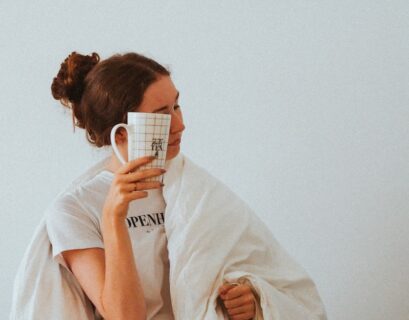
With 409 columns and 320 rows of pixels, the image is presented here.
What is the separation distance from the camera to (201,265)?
127cm

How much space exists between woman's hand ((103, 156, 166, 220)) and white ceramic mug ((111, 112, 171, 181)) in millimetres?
11

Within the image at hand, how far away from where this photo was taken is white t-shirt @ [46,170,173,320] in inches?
48.2

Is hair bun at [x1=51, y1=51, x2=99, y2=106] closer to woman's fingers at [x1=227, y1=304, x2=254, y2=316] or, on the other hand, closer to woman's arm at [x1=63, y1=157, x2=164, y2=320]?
woman's arm at [x1=63, y1=157, x2=164, y2=320]

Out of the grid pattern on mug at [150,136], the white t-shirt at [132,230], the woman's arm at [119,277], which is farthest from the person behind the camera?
the white t-shirt at [132,230]

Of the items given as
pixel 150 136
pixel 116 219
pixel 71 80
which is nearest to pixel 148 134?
pixel 150 136

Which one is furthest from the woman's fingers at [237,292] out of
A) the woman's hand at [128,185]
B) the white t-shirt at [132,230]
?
the woman's hand at [128,185]

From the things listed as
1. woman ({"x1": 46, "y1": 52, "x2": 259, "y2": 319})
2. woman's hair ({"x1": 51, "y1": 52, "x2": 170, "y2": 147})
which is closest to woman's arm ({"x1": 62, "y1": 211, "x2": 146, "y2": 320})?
woman ({"x1": 46, "y1": 52, "x2": 259, "y2": 319})

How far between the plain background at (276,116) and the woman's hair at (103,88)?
53 centimetres

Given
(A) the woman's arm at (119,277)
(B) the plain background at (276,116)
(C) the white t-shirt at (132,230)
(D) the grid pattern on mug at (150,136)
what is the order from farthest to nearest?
(B) the plain background at (276,116), (C) the white t-shirt at (132,230), (A) the woman's arm at (119,277), (D) the grid pattern on mug at (150,136)

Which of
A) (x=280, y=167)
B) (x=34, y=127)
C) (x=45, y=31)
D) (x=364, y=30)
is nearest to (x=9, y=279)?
(x=34, y=127)

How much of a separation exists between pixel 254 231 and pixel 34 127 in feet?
2.90

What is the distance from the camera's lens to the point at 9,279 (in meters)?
1.99

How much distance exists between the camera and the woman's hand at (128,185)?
1.01m

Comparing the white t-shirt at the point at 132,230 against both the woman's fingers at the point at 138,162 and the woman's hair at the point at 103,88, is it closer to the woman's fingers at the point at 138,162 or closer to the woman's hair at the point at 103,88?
the woman's hair at the point at 103,88
